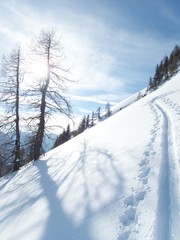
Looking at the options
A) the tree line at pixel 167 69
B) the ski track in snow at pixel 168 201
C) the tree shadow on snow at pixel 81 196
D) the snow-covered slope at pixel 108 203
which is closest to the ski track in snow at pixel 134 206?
the snow-covered slope at pixel 108 203

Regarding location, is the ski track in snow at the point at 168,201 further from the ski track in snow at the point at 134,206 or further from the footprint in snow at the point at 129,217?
the footprint in snow at the point at 129,217

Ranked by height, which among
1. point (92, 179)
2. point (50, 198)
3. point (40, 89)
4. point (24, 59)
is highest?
point (24, 59)

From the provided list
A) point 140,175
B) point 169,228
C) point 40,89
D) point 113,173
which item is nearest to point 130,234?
point 169,228

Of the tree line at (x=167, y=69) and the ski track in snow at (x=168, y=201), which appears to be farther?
the tree line at (x=167, y=69)

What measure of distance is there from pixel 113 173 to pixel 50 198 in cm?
198

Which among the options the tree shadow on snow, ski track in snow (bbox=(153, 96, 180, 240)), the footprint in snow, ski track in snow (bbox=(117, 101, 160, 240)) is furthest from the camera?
the tree shadow on snow

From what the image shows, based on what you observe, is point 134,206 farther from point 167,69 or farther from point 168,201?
point 167,69

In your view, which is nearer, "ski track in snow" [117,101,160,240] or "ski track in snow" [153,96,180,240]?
"ski track in snow" [153,96,180,240]

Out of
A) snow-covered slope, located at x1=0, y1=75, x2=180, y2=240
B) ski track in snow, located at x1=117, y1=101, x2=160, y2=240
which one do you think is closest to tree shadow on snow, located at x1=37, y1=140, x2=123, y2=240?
snow-covered slope, located at x1=0, y1=75, x2=180, y2=240

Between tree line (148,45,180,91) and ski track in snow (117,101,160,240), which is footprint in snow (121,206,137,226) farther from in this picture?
tree line (148,45,180,91)

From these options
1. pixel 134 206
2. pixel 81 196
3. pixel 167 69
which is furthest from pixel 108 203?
pixel 167 69

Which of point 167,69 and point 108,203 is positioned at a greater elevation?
point 167,69

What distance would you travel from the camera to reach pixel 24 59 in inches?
609

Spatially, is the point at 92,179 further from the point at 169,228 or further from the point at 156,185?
the point at 169,228
